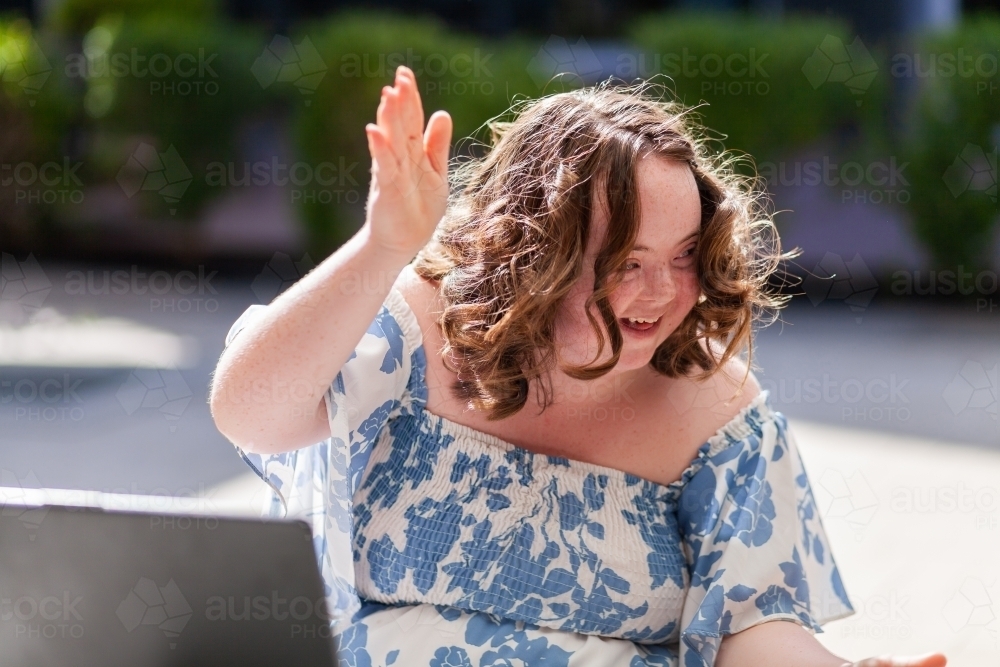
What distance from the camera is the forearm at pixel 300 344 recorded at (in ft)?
4.04

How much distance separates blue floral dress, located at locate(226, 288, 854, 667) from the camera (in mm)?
1424

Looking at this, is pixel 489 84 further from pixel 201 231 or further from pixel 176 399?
pixel 176 399

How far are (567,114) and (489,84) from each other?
600cm

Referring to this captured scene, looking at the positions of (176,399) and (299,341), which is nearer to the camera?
(299,341)

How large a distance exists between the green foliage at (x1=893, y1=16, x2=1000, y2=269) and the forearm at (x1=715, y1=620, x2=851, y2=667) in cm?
589

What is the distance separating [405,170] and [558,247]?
31cm

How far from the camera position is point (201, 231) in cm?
855

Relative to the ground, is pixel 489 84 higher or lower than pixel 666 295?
lower

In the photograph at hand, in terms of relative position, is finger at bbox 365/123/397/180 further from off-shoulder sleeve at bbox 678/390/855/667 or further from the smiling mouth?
off-shoulder sleeve at bbox 678/390/855/667

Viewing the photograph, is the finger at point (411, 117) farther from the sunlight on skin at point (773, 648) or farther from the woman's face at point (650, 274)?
the sunlight on skin at point (773, 648)

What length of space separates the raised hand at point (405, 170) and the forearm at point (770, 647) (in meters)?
0.67

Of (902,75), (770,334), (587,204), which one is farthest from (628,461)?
(902,75)

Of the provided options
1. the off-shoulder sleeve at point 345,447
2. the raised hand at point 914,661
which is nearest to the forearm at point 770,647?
the raised hand at point 914,661

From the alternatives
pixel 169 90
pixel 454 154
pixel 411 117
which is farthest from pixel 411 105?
pixel 169 90
